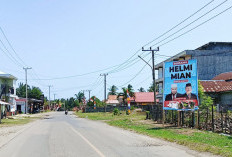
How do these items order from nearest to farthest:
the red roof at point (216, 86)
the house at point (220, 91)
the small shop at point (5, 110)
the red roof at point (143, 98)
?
the house at point (220, 91) < the red roof at point (216, 86) < the small shop at point (5, 110) < the red roof at point (143, 98)

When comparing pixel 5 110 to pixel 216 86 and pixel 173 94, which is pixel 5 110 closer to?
pixel 216 86

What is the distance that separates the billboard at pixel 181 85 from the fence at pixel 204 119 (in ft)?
2.40

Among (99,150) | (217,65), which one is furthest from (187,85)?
(217,65)

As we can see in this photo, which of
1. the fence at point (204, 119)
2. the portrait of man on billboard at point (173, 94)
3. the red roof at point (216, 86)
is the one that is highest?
the red roof at point (216, 86)

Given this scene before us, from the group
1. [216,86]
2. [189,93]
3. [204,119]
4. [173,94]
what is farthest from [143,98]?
[204,119]

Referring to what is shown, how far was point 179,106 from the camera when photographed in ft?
71.5

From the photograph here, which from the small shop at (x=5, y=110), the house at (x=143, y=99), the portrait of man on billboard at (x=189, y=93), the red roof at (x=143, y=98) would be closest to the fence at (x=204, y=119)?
the portrait of man on billboard at (x=189, y=93)

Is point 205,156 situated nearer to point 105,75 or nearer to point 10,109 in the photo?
point 10,109

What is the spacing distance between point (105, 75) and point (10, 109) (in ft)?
74.8

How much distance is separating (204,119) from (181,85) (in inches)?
136

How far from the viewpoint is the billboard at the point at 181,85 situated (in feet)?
69.5

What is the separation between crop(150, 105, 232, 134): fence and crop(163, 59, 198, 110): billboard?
2.40 ft

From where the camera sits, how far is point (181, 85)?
21922 millimetres

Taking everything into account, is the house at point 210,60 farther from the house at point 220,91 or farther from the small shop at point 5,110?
the small shop at point 5,110
